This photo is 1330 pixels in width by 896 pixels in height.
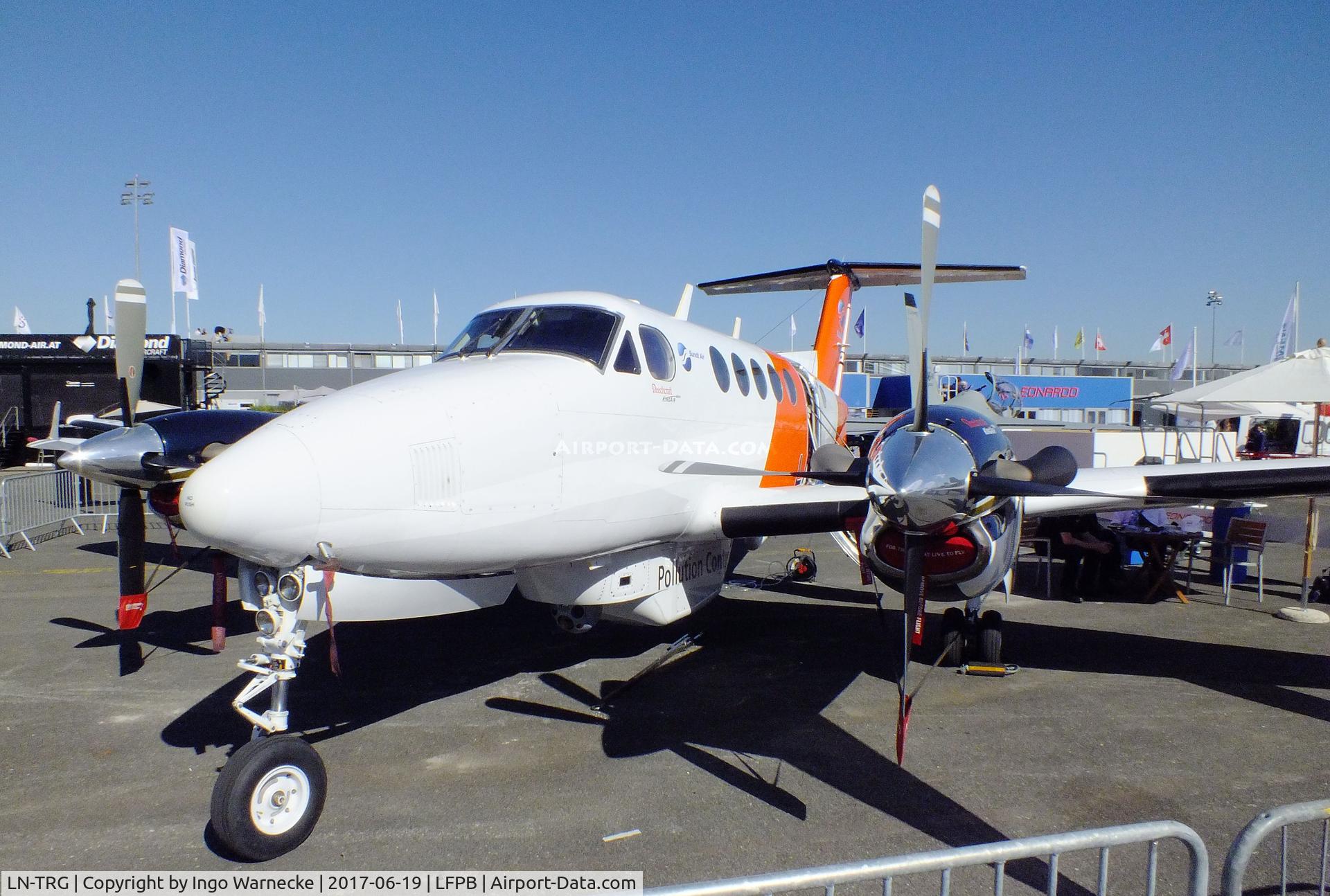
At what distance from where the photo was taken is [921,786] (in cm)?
491

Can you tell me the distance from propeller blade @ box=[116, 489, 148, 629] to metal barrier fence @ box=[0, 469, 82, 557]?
7.62m

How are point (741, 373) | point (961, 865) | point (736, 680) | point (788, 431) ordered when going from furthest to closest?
point (788, 431), point (741, 373), point (736, 680), point (961, 865)

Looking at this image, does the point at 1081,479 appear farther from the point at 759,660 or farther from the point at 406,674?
the point at 406,674

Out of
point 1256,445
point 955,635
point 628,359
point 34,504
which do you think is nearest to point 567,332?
point 628,359

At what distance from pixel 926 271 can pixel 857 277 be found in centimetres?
765

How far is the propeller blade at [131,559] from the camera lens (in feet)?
20.8

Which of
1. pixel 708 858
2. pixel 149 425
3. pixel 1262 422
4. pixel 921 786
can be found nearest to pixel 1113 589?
pixel 921 786

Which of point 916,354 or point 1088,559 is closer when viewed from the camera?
point 916,354

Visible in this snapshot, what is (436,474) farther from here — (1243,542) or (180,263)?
(180,263)

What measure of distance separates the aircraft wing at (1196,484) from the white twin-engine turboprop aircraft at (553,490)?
0.02 m

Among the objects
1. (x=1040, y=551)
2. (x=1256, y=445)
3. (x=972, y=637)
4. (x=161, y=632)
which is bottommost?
(x=161, y=632)

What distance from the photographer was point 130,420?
277 inches

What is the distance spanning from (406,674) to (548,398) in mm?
3481

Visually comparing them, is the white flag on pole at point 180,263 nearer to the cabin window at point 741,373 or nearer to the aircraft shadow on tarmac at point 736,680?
the aircraft shadow on tarmac at point 736,680
